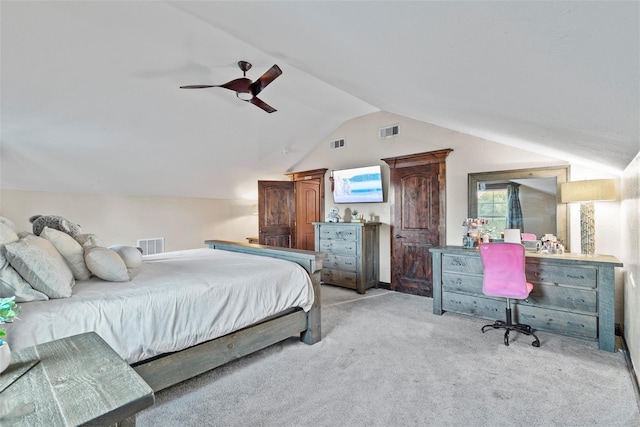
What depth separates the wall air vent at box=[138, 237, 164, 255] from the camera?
551 cm

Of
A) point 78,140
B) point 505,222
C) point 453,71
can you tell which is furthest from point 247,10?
point 505,222

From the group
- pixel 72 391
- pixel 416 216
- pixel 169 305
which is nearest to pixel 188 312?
pixel 169 305

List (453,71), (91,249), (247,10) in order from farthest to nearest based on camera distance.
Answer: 1. (91,249)
2. (247,10)
3. (453,71)

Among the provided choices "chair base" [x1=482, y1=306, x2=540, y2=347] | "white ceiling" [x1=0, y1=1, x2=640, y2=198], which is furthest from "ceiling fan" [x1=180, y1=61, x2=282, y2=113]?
"chair base" [x1=482, y1=306, x2=540, y2=347]

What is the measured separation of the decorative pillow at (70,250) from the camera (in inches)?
82.0

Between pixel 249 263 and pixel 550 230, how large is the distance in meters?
3.33

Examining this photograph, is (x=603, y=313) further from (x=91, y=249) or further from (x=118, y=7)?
(x=118, y=7)

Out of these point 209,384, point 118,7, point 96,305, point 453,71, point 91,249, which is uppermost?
point 118,7

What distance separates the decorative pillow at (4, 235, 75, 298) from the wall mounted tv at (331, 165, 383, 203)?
13.6 feet

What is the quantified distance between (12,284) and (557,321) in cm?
419

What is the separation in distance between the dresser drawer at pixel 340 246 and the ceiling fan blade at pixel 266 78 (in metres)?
2.67

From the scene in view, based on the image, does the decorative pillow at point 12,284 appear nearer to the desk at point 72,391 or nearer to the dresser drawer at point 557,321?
the desk at point 72,391

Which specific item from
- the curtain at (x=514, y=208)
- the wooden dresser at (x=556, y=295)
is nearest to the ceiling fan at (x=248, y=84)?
the wooden dresser at (x=556, y=295)

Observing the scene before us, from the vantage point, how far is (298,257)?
296 centimetres
